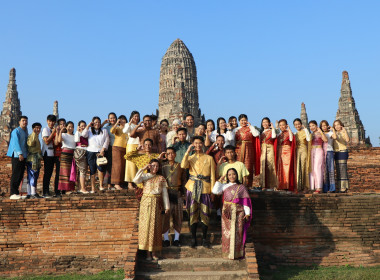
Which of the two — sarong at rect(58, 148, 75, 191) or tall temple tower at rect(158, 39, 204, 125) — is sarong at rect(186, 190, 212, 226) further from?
tall temple tower at rect(158, 39, 204, 125)

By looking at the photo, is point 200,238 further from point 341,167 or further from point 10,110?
point 10,110

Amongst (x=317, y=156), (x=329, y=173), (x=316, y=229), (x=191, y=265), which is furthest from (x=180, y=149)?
(x=329, y=173)

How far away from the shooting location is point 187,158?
7.46m

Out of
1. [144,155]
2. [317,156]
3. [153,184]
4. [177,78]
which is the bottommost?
[153,184]

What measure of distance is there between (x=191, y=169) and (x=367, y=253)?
4.24m

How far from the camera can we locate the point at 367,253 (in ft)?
29.1

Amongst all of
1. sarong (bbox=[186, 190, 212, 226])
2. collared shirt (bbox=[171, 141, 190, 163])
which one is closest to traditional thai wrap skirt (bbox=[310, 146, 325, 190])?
collared shirt (bbox=[171, 141, 190, 163])

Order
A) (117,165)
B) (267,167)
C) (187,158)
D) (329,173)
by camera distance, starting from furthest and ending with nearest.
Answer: (329,173) → (267,167) → (117,165) → (187,158)

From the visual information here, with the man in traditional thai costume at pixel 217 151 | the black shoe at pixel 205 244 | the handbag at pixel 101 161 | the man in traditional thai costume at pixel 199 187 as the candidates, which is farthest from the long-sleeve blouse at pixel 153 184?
the handbag at pixel 101 161

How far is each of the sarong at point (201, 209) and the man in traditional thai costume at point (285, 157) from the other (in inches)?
120

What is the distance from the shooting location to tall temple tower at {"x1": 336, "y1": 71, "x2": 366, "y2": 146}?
2675 centimetres

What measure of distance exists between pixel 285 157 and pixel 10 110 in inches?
1138

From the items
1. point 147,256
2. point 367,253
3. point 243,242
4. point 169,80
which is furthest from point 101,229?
point 169,80

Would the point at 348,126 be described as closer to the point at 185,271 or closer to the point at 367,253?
the point at 367,253
